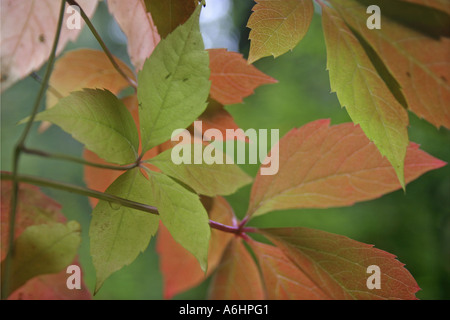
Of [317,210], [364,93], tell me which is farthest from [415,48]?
[317,210]

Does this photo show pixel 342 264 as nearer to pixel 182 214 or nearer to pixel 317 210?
pixel 182 214

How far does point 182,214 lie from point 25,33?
18cm

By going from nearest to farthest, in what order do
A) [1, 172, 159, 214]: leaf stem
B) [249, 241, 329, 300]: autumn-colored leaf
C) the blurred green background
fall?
[1, 172, 159, 214]: leaf stem, [249, 241, 329, 300]: autumn-colored leaf, the blurred green background

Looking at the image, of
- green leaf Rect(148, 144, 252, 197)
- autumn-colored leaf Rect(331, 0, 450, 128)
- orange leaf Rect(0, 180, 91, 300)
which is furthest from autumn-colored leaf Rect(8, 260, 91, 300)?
autumn-colored leaf Rect(331, 0, 450, 128)

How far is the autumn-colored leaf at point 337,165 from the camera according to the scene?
23 cm

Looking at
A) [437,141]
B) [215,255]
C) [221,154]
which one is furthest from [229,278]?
[437,141]

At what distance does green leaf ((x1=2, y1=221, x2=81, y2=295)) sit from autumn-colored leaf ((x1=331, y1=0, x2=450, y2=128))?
195mm

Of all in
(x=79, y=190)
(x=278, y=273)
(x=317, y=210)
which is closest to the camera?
(x=79, y=190)

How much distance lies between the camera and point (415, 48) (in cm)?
20

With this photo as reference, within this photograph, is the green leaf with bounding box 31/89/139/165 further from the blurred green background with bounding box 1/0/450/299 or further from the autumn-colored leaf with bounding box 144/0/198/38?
the blurred green background with bounding box 1/0/450/299

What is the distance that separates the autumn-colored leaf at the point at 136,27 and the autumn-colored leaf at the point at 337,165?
107mm

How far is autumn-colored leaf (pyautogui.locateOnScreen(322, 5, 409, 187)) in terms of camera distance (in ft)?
0.61

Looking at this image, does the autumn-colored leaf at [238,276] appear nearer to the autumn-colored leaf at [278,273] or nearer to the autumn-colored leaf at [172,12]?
the autumn-colored leaf at [278,273]

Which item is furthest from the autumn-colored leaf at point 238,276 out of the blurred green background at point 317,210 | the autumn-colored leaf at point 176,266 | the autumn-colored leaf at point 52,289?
the blurred green background at point 317,210
